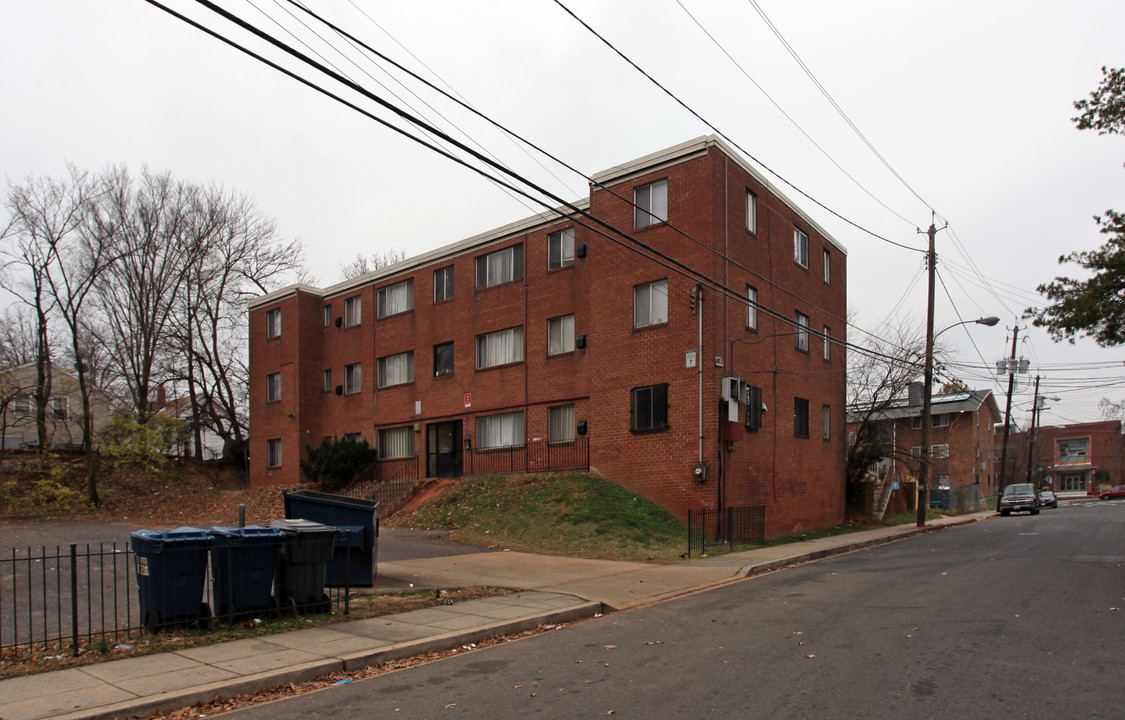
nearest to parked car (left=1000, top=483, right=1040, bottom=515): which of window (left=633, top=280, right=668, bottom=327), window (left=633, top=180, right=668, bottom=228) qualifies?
window (left=633, top=280, right=668, bottom=327)

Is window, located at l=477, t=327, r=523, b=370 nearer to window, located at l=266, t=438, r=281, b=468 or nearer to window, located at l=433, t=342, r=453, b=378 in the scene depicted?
window, located at l=433, t=342, r=453, b=378

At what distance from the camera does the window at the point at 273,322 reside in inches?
1435

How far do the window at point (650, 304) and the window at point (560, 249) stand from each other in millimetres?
3566

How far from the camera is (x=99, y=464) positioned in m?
34.2

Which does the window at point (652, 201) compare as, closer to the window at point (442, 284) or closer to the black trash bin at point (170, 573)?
the window at point (442, 284)

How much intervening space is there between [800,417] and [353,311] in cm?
1920

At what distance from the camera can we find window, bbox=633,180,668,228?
2252cm

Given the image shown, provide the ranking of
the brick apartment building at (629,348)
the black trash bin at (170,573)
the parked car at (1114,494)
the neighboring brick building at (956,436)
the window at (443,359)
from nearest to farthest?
the black trash bin at (170,573)
the brick apartment building at (629,348)
the window at (443,359)
the neighboring brick building at (956,436)
the parked car at (1114,494)

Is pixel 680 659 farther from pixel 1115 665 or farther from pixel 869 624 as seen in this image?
pixel 1115 665

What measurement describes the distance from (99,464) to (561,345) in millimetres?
22115

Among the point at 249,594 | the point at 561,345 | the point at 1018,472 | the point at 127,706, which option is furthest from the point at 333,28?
the point at 1018,472

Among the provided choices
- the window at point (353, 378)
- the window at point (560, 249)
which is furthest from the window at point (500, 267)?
the window at point (353, 378)

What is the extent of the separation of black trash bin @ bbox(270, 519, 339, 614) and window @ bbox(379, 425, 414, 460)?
20929mm

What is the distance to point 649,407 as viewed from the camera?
72.7 feet
